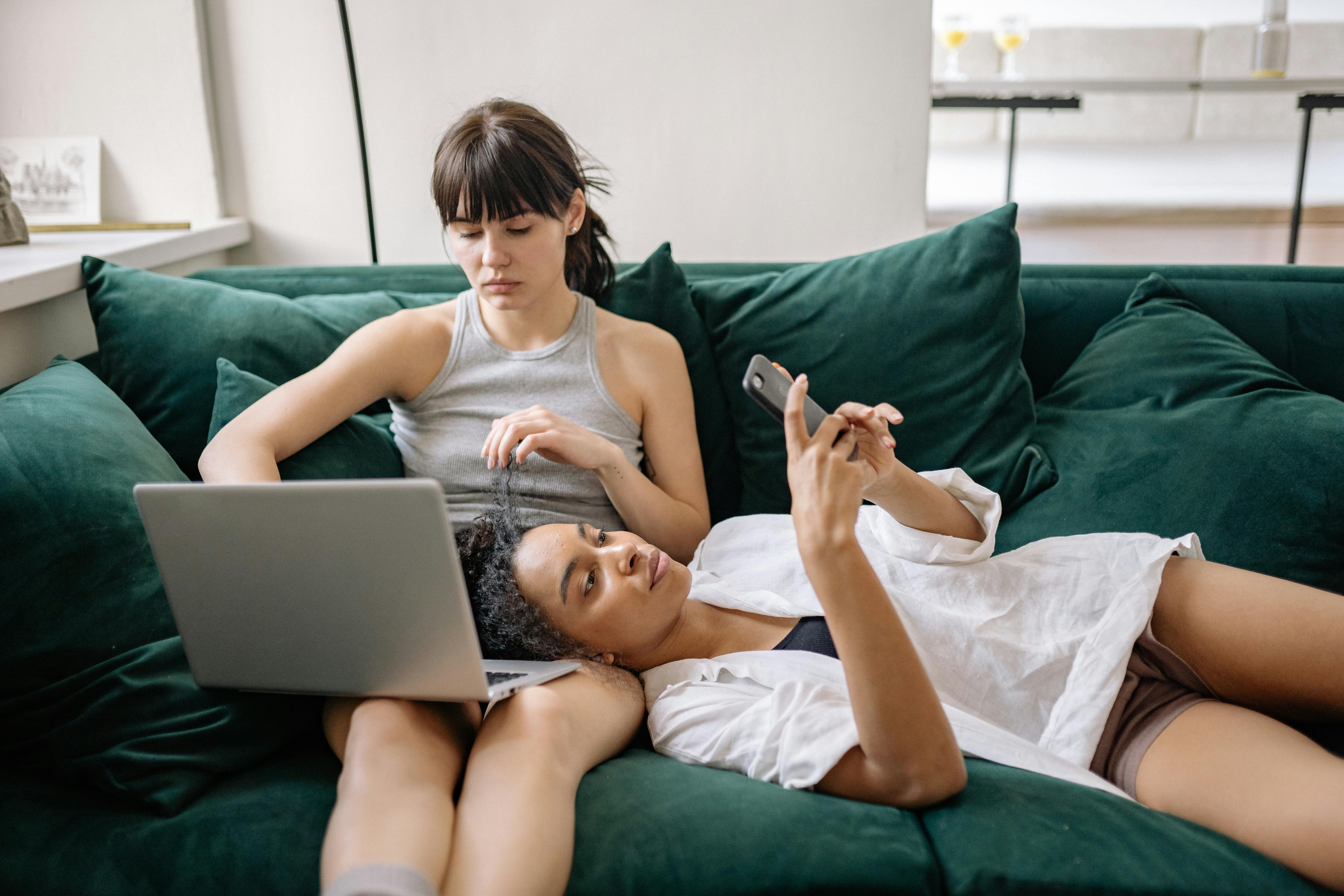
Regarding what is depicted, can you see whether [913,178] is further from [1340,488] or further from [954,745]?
[954,745]

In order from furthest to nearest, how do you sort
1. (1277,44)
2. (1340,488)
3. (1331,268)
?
(1277,44) < (1331,268) < (1340,488)

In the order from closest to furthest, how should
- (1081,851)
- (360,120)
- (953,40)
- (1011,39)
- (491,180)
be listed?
(1081,851) < (491,180) < (360,120) < (953,40) < (1011,39)

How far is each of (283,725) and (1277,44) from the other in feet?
14.1

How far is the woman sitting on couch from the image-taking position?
36.0 inches

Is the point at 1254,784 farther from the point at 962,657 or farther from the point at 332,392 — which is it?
the point at 332,392

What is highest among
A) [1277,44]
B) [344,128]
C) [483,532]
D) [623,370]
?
[1277,44]

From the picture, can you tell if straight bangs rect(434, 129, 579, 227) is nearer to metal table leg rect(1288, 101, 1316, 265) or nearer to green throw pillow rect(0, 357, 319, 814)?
green throw pillow rect(0, 357, 319, 814)

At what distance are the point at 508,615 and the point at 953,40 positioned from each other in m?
4.40

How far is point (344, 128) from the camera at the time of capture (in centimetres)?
214

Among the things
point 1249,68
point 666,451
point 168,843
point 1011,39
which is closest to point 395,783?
point 168,843

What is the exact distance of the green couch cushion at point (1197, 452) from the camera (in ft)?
4.11

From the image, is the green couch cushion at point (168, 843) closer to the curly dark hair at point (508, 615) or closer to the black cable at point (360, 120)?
the curly dark hair at point (508, 615)

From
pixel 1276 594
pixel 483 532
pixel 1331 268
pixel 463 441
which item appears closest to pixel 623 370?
pixel 463 441

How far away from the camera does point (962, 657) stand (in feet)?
3.70
